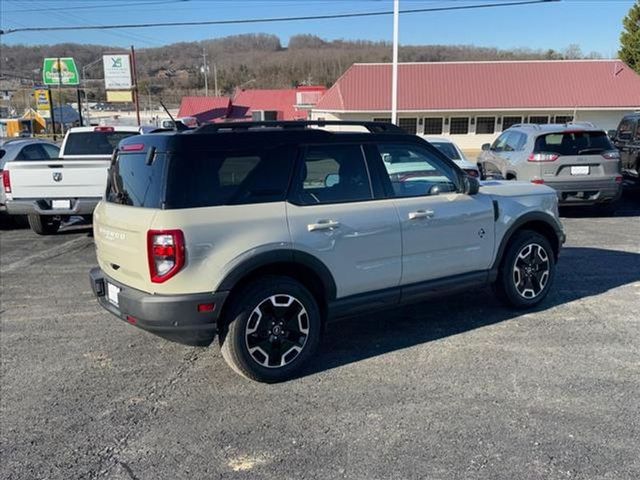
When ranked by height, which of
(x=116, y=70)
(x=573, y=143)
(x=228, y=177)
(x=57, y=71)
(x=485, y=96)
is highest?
(x=116, y=70)

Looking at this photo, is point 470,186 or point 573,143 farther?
point 573,143

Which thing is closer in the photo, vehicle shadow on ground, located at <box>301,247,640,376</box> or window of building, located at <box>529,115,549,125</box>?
vehicle shadow on ground, located at <box>301,247,640,376</box>

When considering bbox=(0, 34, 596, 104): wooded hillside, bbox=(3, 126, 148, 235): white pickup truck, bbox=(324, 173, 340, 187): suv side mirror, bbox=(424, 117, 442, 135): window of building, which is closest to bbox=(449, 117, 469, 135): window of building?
bbox=(424, 117, 442, 135): window of building

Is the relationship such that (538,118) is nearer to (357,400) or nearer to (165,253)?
(357,400)

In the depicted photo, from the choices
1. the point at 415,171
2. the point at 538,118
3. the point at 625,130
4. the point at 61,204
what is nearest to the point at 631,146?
the point at 625,130

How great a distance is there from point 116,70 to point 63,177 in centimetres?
4843

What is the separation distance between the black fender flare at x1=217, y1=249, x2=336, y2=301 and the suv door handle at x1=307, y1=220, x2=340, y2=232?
19 cm

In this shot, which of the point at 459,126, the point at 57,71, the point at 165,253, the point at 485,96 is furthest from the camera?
the point at 57,71

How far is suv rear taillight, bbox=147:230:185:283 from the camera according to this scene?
347 centimetres

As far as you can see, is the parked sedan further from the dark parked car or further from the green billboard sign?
the green billboard sign

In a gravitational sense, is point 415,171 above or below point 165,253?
above

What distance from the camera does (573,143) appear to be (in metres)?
9.96

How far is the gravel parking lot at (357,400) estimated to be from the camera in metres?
3.04

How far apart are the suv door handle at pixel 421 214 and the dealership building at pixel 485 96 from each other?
31.6m
